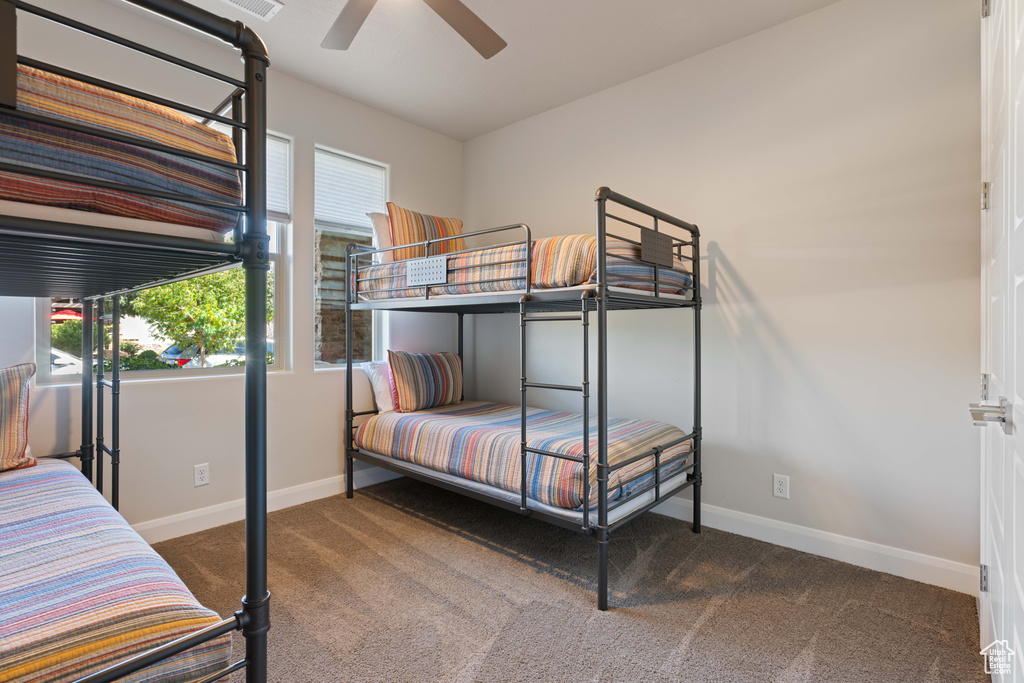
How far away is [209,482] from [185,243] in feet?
7.83

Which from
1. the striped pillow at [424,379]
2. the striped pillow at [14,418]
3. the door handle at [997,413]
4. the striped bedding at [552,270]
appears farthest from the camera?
the striped pillow at [424,379]

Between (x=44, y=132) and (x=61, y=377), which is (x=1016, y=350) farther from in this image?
(x=61, y=377)

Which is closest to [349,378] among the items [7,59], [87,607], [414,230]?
[414,230]

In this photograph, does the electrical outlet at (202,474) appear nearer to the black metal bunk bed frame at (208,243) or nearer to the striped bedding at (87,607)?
the striped bedding at (87,607)

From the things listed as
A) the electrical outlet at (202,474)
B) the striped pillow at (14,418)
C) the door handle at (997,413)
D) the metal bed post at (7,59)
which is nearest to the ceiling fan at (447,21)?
the metal bed post at (7,59)

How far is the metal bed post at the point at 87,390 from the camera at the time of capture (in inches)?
84.5

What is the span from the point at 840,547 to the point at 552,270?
1.85 metres

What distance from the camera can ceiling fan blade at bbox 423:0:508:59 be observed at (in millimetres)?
1839

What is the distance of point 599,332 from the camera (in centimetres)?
197

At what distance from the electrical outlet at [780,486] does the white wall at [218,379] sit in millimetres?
2441

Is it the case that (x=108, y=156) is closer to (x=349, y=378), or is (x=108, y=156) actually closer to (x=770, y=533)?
(x=349, y=378)

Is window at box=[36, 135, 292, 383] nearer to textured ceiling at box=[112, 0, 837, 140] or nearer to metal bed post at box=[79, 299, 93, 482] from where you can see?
metal bed post at box=[79, 299, 93, 482]

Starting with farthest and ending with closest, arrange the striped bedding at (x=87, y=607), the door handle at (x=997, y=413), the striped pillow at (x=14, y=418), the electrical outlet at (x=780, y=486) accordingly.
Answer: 1. the electrical outlet at (x=780, y=486)
2. the striped pillow at (x=14, y=418)
3. the door handle at (x=997, y=413)
4. the striped bedding at (x=87, y=607)

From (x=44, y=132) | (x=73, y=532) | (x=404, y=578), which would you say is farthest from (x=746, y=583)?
(x=44, y=132)
